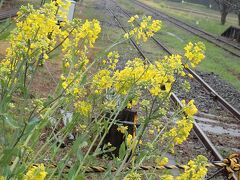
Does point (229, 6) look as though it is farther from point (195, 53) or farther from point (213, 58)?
point (195, 53)

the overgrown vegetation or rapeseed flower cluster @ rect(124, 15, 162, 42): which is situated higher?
rapeseed flower cluster @ rect(124, 15, 162, 42)

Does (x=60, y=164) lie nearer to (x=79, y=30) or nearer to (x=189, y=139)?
(x=79, y=30)

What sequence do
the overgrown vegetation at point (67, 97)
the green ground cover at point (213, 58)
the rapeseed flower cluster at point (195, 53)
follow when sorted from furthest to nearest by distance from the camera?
the green ground cover at point (213, 58), the rapeseed flower cluster at point (195, 53), the overgrown vegetation at point (67, 97)

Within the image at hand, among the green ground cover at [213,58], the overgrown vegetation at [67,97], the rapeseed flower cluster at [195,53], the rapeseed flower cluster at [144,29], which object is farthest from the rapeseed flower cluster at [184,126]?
the green ground cover at [213,58]

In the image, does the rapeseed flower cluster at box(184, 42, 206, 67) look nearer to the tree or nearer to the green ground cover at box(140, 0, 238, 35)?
the green ground cover at box(140, 0, 238, 35)

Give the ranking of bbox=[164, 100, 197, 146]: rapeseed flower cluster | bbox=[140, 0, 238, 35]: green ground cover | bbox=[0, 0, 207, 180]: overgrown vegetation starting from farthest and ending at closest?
bbox=[140, 0, 238, 35]: green ground cover
bbox=[164, 100, 197, 146]: rapeseed flower cluster
bbox=[0, 0, 207, 180]: overgrown vegetation

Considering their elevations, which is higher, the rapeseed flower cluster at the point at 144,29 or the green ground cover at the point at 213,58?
the rapeseed flower cluster at the point at 144,29

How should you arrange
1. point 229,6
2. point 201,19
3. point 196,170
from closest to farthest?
1. point 196,170
2. point 229,6
3. point 201,19

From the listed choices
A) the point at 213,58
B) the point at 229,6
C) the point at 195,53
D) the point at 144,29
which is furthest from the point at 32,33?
the point at 229,6

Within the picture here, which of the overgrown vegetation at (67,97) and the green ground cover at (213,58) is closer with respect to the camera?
the overgrown vegetation at (67,97)

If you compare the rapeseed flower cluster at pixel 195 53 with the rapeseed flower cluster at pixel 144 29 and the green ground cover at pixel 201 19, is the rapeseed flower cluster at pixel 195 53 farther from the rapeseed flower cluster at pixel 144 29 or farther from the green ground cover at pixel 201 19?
the green ground cover at pixel 201 19

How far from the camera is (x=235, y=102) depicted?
1234cm

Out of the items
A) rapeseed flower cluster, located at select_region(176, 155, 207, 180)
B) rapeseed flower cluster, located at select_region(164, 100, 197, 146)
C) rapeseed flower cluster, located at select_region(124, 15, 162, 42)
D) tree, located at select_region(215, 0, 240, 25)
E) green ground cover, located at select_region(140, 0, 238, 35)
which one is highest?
rapeseed flower cluster, located at select_region(124, 15, 162, 42)

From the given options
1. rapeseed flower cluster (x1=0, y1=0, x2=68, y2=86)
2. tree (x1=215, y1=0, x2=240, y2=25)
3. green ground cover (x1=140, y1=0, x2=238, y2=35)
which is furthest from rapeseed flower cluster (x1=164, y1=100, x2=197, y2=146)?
tree (x1=215, y1=0, x2=240, y2=25)
